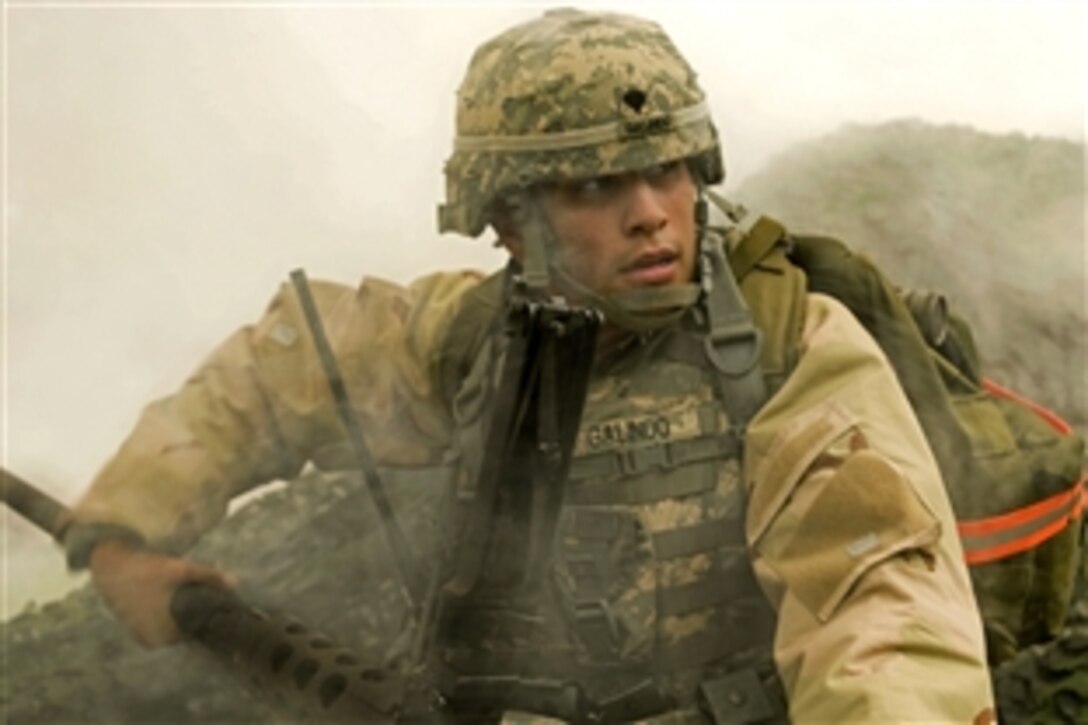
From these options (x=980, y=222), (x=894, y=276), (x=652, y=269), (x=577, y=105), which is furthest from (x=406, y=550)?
(x=980, y=222)

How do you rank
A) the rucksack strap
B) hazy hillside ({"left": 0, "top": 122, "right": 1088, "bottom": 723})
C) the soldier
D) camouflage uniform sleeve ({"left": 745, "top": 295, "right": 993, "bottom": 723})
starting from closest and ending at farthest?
camouflage uniform sleeve ({"left": 745, "top": 295, "right": 993, "bottom": 723}) → the soldier → the rucksack strap → hazy hillside ({"left": 0, "top": 122, "right": 1088, "bottom": 723})

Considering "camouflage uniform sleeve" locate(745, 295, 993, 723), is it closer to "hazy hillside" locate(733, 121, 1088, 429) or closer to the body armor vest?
the body armor vest

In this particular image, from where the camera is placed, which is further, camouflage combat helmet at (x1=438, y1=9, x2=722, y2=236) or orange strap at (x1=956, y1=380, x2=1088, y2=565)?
orange strap at (x1=956, y1=380, x2=1088, y2=565)

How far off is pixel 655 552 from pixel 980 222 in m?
0.74

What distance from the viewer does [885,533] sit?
150 centimetres

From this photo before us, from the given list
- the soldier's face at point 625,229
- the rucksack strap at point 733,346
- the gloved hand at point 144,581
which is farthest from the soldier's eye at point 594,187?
the gloved hand at point 144,581

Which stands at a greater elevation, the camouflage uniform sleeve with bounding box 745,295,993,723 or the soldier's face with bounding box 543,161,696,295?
the soldier's face with bounding box 543,161,696,295

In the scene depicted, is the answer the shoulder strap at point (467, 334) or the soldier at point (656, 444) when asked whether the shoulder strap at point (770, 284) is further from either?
the shoulder strap at point (467, 334)

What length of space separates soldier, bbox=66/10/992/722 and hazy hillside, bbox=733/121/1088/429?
40cm

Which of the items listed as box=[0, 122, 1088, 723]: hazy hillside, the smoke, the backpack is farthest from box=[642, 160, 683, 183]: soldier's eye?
box=[0, 122, 1088, 723]: hazy hillside

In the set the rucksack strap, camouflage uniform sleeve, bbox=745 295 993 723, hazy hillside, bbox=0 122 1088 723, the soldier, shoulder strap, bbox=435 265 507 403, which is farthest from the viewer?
hazy hillside, bbox=0 122 1088 723

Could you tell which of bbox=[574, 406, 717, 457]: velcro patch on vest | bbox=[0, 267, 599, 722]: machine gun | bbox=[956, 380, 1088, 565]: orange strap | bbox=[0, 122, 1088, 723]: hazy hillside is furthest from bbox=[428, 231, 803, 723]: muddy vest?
bbox=[0, 122, 1088, 723]: hazy hillside

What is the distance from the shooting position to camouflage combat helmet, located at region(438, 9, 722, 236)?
1617 mm

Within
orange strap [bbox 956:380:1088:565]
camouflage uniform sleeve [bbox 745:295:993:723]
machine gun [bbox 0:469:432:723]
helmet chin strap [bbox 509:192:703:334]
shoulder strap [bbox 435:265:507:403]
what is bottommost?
machine gun [bbox 0:469:432:723]
